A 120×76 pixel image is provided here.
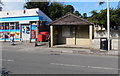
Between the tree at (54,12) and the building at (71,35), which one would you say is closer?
the building at (71,35)

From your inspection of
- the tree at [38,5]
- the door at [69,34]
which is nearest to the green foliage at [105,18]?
the door at [69,34]

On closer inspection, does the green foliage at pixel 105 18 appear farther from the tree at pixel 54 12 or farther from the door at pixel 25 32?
the tree at pixel 54 12

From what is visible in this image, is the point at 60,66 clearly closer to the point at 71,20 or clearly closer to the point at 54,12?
the point at 71,20

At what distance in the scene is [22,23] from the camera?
21.6 metres

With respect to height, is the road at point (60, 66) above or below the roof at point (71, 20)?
below

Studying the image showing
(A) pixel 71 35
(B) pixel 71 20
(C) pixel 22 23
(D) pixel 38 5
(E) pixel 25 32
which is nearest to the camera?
(B) pixel 71 20

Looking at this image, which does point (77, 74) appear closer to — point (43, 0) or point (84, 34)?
point (84, 34)

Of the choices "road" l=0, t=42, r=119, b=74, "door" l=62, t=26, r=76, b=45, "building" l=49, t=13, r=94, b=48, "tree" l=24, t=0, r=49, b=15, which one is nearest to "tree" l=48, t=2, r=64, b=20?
"tree" l=24, t=0, r=49, b=15

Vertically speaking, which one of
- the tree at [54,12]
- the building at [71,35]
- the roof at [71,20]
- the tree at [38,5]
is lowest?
the building at [71,35]

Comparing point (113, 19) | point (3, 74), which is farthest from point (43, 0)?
point (3, 74)

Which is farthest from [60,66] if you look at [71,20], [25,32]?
[25,32]

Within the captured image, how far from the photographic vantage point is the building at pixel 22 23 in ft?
68.8

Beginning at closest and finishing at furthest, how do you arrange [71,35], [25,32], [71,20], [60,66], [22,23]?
[60,66]
[71,20]
[71,35]
[22,23]
[25,32]

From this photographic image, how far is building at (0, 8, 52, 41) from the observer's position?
68.8 ft
